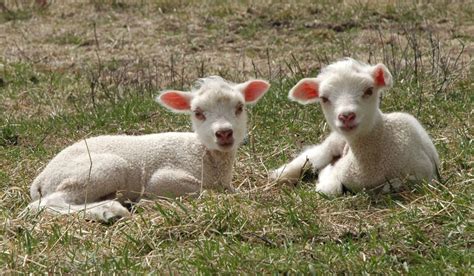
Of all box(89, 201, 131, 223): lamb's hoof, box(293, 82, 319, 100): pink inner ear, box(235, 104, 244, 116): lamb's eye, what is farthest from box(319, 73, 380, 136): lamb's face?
box(89, 201, 131, 223): lamb's hoof

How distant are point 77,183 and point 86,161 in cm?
21

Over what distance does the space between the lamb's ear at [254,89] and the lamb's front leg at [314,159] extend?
66cm

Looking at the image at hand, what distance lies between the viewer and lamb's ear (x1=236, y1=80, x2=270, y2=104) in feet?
27.5

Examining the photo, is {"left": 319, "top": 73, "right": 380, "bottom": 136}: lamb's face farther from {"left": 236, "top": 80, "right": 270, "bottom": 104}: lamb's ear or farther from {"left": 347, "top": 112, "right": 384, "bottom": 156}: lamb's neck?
{"left": 236, "top": 80, "right": 270, "bottom": 104}: lamb's ear

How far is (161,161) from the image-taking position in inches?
320

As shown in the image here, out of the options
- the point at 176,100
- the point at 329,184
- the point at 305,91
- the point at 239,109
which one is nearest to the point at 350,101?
the point at 305,91

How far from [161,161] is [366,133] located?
1.64 metres

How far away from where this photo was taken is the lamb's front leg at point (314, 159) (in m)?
8.59

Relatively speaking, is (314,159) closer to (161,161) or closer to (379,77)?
(379,77)

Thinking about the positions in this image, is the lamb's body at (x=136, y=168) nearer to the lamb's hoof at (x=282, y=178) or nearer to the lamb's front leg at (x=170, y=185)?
the lamb's front leg at (x=170, y=185)

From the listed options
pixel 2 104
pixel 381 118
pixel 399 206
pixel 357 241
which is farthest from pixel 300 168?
pixel 2 104

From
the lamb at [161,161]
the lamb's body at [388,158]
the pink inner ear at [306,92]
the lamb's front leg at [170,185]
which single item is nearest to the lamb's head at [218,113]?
the lamb at [161,161]

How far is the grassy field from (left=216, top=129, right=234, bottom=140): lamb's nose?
1.68ft

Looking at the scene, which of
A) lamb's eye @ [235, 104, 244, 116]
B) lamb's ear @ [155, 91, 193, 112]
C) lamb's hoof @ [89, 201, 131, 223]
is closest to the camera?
lamb's hoof @ [89, 201, 131, 223]
